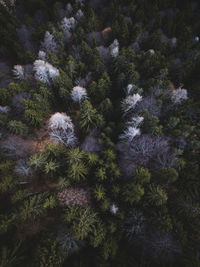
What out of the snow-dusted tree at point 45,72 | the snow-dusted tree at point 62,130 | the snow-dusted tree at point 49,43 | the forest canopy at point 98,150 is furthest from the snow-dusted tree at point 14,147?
the snow-dusted tree at point 49,43

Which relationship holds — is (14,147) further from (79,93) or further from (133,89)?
(133,89)

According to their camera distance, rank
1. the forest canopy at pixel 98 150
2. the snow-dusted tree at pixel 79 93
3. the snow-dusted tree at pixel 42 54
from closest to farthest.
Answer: the forest canopy at pixel 98 150 < the snow-dusted tree at pixel 79 93 < the snow-dusted tree at pixel 42 54

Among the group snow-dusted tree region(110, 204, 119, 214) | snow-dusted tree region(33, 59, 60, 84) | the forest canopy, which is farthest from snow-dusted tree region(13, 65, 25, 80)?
snow-dusted tree region(110, 204, 119, 214)

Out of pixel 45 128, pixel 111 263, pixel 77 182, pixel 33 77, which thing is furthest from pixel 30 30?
pixel 111 263

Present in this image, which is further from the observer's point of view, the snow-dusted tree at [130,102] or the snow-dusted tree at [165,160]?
the snow-dusted tree at [130,102]

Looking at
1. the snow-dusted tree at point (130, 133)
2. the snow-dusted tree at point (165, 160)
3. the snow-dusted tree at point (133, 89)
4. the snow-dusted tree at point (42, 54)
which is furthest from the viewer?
the snow-dusted tree at point (42, 54)

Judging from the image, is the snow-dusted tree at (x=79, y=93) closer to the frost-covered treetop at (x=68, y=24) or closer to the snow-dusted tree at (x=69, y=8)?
the frost-covered treetop at (x=68, y=24)

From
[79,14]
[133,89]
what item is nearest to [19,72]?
[133,89]

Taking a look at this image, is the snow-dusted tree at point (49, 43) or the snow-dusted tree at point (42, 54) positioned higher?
the snow-dusted tree at point (49, 43)

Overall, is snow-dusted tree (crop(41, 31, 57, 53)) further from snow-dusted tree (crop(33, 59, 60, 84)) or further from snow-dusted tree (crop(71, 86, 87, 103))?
snow-dusted tree (crop(71, 86, 87, 103))
